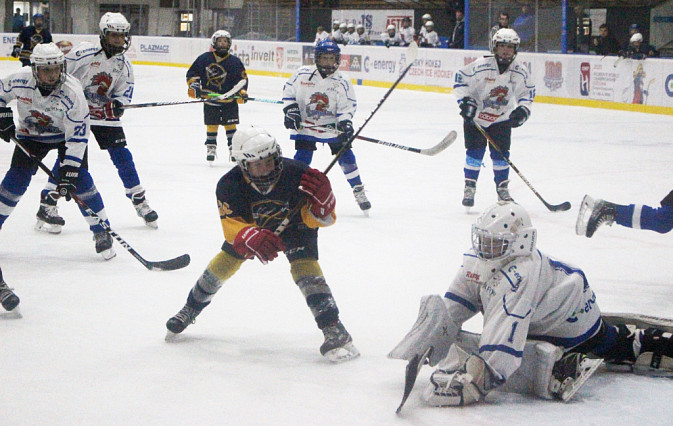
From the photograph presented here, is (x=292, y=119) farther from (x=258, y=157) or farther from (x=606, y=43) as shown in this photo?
(x=606, y=43)

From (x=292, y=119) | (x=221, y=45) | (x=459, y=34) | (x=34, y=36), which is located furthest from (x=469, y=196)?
(x=34, y=36)

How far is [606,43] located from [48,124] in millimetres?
9145

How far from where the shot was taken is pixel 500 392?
2912 millimetres

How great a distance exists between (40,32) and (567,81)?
8458 millimetres

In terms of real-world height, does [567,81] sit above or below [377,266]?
above

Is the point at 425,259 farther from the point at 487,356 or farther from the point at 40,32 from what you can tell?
the point at 40,32

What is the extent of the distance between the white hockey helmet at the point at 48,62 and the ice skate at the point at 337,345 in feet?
6.72

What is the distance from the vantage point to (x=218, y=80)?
332 inches

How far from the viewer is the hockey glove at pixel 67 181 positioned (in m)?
4.42

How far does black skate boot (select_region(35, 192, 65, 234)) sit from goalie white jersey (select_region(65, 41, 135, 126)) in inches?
21.1

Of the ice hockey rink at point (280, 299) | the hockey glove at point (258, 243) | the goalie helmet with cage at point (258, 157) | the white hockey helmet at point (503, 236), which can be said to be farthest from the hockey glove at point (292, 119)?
the white hockey helmet at point (503, 236)

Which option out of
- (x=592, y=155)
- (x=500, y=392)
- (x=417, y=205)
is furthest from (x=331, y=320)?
(x=592, y=155)

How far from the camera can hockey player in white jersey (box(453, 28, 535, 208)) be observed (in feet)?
20.2

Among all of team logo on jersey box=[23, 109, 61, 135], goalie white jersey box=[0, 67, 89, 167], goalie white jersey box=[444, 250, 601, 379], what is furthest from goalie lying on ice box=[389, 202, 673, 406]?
team logo on jersey box=[23, 109, 61, 135]
